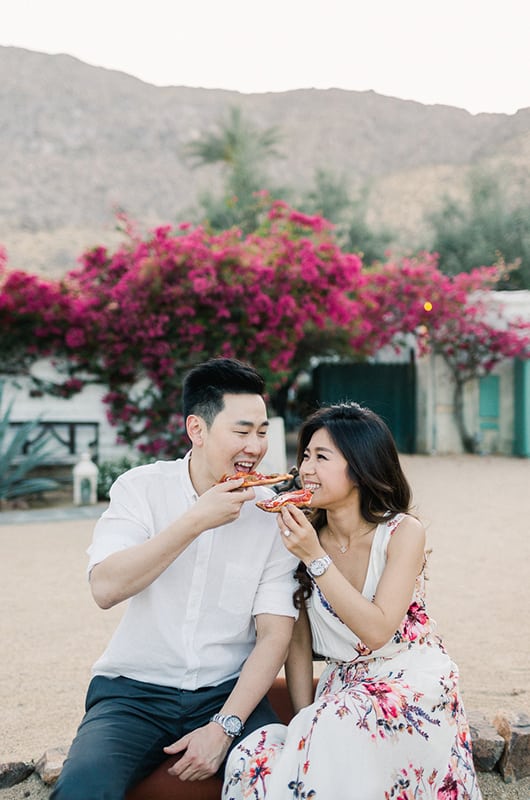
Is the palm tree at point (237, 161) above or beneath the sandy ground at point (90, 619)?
above

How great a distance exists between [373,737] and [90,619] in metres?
3.51

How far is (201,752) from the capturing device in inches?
94.7

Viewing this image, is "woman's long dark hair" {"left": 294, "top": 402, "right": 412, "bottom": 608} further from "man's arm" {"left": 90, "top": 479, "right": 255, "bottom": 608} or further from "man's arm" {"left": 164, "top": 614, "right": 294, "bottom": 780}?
"man's arm" {"left": 90, "top": 479, "right": 255, "bottom": 608}

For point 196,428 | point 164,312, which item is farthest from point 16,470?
point 196,428

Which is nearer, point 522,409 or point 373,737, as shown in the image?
point 373,737

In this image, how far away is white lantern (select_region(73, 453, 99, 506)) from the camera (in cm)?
976

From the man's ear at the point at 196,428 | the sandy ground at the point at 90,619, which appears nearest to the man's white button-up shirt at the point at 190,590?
the man's ear at the point at 196,428

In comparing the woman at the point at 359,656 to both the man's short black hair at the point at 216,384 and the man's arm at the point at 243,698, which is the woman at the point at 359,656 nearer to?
the man's arm at the point at 243,698

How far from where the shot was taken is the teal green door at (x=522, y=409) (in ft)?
49.6

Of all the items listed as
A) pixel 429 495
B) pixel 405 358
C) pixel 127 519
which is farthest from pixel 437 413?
pixel 127 519

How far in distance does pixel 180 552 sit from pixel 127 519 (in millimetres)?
280

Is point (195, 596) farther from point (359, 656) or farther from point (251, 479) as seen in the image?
point (359, 656)

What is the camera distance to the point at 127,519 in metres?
2.67

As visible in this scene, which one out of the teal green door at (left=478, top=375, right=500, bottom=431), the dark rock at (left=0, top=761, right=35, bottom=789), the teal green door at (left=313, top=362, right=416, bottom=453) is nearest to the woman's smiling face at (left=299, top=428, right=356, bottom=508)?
the dark rock at (left=0, top=761, right=35, bottom=789)
